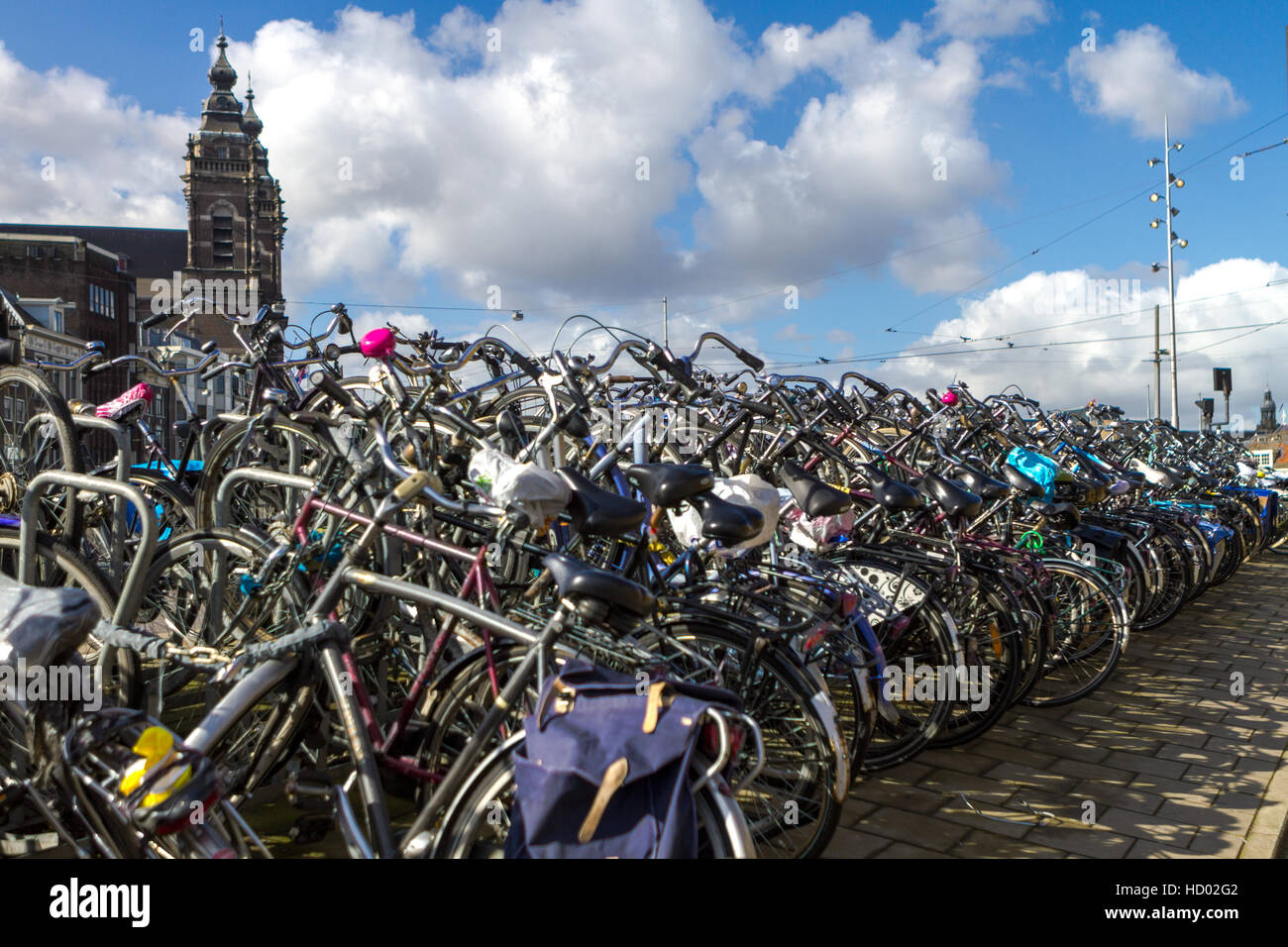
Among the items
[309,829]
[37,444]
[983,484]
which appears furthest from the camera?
[983,484]

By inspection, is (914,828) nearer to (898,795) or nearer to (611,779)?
(898,795)

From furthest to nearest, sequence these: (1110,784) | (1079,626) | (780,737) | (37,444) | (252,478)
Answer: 1. (1079,626)
2. (37,444)
3. (1110,784)
4. (252,478)
5. (780,737)

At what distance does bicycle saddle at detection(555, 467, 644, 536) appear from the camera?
2.56 meters

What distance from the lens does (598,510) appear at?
8.45 feet

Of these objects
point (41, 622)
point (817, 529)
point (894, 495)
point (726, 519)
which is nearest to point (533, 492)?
point (726, 519)

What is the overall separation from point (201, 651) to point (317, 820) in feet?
2.66

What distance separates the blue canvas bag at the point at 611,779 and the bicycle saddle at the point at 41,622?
3.77ft

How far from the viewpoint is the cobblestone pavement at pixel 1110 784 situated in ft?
10.5

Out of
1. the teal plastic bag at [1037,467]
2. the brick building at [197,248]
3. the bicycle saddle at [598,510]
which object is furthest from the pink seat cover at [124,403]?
the brick building at [197,248]

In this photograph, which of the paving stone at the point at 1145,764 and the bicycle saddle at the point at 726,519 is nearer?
the bicycle saddle at the point at 726,519

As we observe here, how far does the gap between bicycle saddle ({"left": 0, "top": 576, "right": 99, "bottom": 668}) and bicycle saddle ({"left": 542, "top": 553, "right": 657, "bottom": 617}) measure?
1.14 m

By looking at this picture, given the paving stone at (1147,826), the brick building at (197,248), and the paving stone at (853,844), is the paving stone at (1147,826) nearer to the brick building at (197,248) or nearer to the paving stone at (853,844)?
the paving stone at (853,844)

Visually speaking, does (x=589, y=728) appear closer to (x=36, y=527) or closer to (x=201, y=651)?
(x=201, y=651)

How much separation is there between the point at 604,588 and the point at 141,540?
157 centimetres
